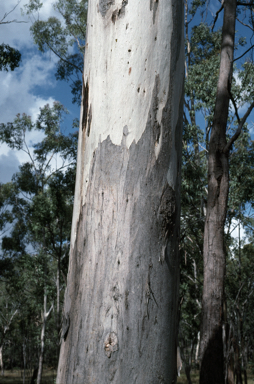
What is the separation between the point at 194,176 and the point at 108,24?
281 inches

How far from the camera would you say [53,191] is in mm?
10438

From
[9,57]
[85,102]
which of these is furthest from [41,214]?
[85,102]

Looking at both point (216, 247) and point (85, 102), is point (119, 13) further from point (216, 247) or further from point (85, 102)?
point (216, 247)

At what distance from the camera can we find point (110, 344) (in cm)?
59

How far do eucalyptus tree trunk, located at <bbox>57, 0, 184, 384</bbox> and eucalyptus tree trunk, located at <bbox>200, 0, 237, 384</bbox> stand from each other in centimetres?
342

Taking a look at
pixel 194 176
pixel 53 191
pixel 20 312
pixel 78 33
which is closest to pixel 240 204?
pixel 194 176

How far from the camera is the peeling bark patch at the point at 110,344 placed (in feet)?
1.94

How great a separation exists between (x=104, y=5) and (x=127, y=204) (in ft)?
1.51

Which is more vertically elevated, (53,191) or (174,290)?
(53,191)

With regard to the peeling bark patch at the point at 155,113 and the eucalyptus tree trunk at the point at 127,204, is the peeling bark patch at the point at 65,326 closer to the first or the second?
the eucalyptus tree trunk at the point at 127,204

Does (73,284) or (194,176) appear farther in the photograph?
(194,176)

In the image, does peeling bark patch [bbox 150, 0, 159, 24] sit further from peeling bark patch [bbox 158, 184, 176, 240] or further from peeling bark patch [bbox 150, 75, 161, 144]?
peeling bark patch [bbox 158, 184, 176, 240]

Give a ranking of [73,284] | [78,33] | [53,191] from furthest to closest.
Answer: [78,33] → [53,191] → [73,284]

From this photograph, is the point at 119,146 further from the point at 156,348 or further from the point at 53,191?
the point at 53,191
